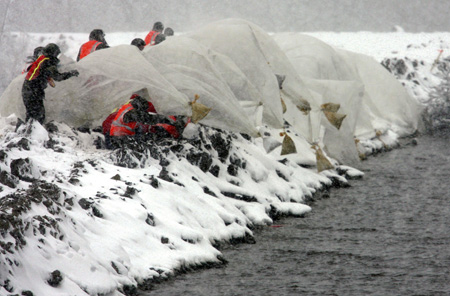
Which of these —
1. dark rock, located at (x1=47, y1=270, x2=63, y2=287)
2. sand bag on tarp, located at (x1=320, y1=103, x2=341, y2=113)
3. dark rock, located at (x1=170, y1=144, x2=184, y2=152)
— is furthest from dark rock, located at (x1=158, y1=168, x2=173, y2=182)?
sand bag on tarp, located at (x1=320, y1=103, x2=341, y2=113)

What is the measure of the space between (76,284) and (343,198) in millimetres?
6639

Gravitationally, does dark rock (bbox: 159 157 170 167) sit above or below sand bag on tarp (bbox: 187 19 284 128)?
below

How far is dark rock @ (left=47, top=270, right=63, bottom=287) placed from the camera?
5332 mm

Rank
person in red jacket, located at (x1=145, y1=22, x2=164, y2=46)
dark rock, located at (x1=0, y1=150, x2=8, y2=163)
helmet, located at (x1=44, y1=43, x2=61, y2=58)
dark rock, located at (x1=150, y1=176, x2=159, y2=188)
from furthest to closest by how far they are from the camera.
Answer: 1. person in red jacket, located at (x1=145, y1=22, x2=164, y2=46)
2. helmet, located at (x1=44, y1=43, x2=61, y2=58)
3. dark rock, located at (x1=150, y1=176, x2=159, y2=188)
4. dark rock, located at (x1=0, y1=150, x2=8, y2=163)

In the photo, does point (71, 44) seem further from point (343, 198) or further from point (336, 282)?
point (336, 282)

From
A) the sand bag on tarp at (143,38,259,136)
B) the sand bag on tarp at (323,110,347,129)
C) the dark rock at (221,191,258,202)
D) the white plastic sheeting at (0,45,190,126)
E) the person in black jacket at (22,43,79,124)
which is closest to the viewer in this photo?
the dark rock at (221,191,258,202)

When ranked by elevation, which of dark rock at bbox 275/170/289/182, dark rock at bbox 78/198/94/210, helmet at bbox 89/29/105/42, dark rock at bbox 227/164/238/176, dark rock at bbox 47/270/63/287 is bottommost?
dark rock at bbox 275/170/289/182

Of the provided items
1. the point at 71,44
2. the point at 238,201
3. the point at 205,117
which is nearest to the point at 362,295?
the point at 238,201

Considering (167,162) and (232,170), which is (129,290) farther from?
(232,170)

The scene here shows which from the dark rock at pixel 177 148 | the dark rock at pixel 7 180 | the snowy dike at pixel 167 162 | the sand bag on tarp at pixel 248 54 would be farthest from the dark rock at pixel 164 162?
the sand bag on tarp at pixel 248 54

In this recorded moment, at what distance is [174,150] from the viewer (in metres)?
9.55

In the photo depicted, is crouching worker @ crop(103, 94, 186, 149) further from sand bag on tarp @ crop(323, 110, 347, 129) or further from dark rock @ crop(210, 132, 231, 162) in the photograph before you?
sand bag on tarp @ crop(323, 110, 347, 129)

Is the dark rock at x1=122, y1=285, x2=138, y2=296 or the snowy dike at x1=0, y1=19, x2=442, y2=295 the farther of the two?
the dark rock at x1=122, y1=285, x2=138, y2=296

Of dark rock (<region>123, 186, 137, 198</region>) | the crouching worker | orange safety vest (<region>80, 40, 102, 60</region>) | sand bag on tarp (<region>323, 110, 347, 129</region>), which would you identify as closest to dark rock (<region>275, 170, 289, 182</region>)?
sand bag on tarp (<region>323, 110, 347, 129</region>)
